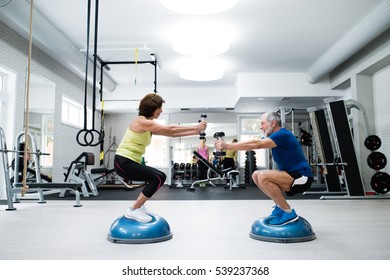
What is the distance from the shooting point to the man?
2395 millimetres

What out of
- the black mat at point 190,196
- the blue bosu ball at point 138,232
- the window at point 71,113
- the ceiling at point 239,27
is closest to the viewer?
the blue bosu ball at point 138,232

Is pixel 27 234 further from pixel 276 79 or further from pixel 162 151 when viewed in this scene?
pixel 162 151

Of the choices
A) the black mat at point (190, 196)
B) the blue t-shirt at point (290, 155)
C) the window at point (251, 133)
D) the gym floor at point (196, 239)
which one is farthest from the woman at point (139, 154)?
the window at point (251, 133)

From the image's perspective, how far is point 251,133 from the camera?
1081 centimetres

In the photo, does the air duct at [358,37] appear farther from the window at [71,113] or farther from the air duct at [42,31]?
the window at [71,113]

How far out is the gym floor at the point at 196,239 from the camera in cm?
199

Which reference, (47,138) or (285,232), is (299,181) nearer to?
(285,232)

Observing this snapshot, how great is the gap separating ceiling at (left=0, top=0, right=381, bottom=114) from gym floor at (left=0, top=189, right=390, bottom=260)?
307cm

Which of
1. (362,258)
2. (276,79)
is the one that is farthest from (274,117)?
(276,79)

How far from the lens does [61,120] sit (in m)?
7.36

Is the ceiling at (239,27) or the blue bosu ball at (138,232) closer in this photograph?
the blue bosu ball at (138,232)

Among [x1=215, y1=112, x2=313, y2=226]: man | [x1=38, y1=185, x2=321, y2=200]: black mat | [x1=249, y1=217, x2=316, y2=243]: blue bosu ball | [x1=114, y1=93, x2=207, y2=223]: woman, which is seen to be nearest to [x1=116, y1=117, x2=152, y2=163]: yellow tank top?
[x1=114, y1=93, x2=207, y2=223]: woman

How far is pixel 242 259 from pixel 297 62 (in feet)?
21.0

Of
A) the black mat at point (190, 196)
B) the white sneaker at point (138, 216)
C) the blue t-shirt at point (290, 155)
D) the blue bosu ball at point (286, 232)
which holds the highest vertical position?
the blue t-shirt at point (290, 155)
